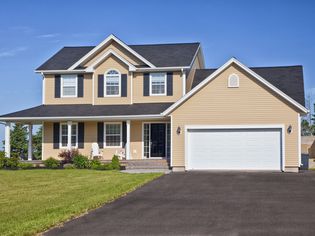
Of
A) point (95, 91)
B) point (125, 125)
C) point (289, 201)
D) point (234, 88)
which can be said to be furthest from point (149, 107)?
point (289, 201)

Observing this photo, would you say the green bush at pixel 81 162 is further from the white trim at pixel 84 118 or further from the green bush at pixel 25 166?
the green bush at pixel 25 166

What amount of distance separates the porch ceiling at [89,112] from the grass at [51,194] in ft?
12.2

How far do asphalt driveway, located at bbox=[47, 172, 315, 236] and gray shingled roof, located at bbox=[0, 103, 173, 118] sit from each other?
8365 millimetres

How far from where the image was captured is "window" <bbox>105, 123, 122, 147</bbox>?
2988cm

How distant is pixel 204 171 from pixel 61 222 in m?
13.8

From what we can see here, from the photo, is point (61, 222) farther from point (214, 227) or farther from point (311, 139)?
point (311, 139)

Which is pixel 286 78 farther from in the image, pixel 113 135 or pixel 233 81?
pixel 113 135

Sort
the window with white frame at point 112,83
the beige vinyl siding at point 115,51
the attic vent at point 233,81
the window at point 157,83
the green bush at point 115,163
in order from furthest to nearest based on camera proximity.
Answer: the beige vinyl siding at point 115,51, the window with white frame at point 112,83, the window at point 157,83, the green bush at point 115,163, the attic vent at point 233,81

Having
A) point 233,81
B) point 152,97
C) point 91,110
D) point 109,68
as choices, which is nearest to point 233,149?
point 233,81

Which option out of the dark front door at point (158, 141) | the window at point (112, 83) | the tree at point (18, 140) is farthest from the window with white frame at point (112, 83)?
the tree at point (18, 140)

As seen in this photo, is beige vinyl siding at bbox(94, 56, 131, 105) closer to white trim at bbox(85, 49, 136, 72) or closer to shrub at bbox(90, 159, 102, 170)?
white trim at bbox(85, 49, 136, 72)

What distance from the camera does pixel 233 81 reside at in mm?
25828

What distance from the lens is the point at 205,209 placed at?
14.0 meters

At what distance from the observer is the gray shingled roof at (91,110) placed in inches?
1129
